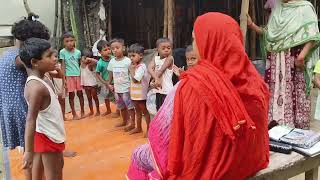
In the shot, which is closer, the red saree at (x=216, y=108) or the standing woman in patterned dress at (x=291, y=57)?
the red saree at (x=216, y=108)

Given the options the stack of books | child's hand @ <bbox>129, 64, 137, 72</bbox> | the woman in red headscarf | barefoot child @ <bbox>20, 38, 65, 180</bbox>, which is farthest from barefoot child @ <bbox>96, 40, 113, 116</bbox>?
the woman in red headscarf

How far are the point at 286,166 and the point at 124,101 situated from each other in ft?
9.17

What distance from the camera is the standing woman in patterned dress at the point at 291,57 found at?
3869mm

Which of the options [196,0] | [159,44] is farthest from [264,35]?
[196,0]

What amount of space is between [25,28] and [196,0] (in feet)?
19.9

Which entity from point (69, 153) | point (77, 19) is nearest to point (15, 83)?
point (69, 153)

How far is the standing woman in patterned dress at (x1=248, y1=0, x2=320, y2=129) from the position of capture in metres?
3.87

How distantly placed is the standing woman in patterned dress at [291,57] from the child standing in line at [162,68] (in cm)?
92

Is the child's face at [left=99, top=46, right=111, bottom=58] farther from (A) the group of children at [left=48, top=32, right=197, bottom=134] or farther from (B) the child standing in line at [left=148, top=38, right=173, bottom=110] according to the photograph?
(B) the child standing in line at [left=148, top=38, right=173, bottom=110]

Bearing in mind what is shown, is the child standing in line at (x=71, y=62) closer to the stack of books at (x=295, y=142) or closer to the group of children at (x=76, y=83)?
the group of children at (x=76, y=83)

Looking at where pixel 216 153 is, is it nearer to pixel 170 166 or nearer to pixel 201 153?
pixel 201 153

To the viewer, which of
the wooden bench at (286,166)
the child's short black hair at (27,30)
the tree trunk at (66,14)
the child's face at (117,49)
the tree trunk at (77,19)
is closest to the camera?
the wooden bench at (286,166)

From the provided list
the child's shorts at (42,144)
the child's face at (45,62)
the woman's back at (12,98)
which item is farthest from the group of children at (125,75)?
the child's shorts at (42,144)

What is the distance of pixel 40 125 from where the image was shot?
109 inches
